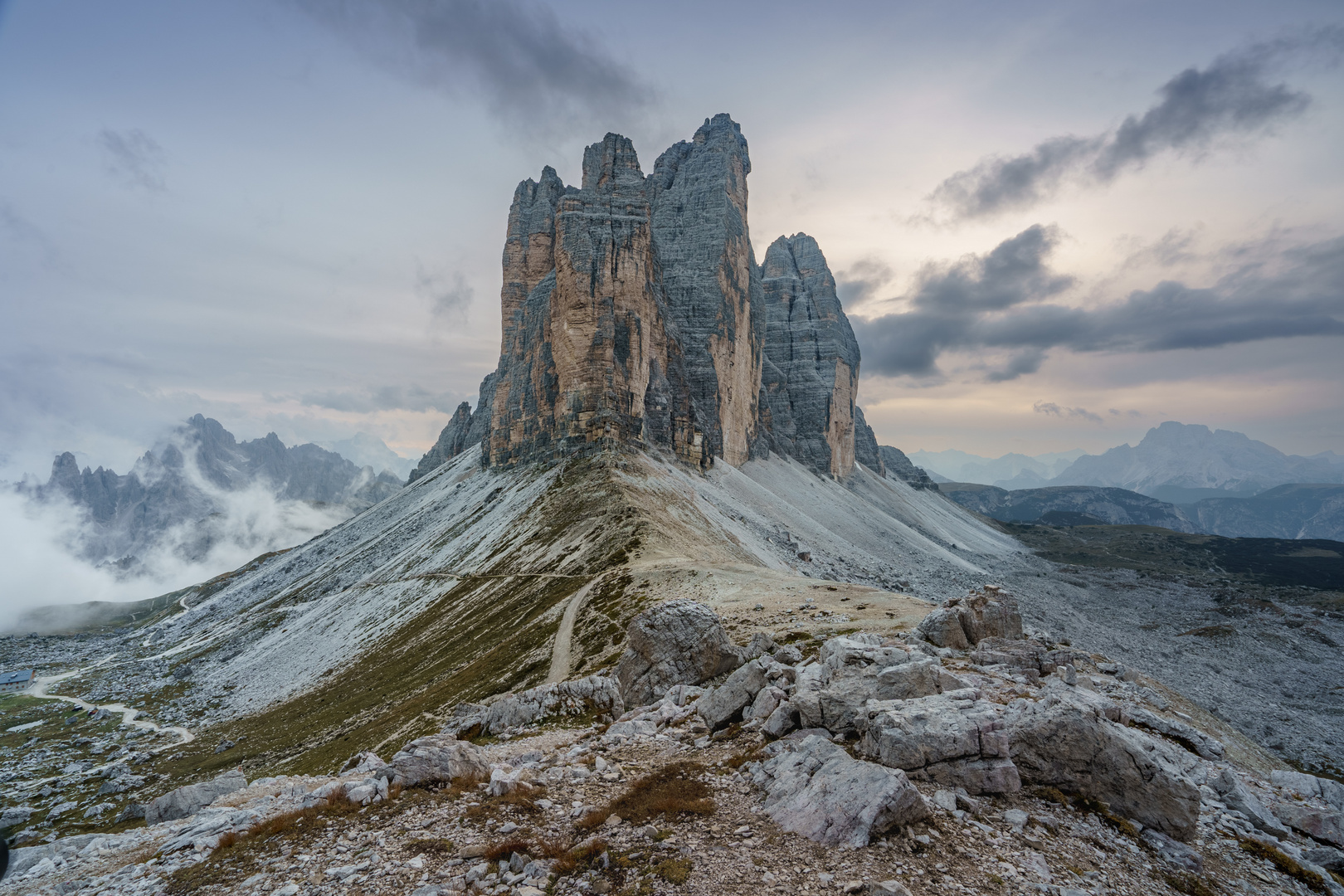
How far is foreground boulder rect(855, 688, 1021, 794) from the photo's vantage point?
1332cm

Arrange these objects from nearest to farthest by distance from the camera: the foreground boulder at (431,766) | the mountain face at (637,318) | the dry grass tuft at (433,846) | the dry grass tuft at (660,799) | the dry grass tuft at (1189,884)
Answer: the dry grass tuft at (1189,884), the dry grass tuft at (433,846), the dry grass tuft at (660,799), the foreground boulder at (431,766), the mountain face at (637,318)

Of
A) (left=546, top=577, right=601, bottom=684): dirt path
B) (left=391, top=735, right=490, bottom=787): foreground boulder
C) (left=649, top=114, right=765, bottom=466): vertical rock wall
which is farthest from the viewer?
(left=649, top=114, right=765, bottom=466): vertical rock wall

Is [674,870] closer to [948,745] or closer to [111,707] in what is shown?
[948,745]

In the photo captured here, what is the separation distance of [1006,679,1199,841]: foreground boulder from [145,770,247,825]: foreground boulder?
2706 centimetres

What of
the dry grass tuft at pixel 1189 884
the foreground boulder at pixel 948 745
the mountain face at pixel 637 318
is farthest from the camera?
the mountain face at pixel 637 318

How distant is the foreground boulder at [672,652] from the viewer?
2720 cm

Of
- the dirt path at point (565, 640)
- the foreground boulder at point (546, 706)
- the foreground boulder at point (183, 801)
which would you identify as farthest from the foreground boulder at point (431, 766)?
the dirt path at point (565, 640)

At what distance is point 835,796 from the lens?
1264 cm

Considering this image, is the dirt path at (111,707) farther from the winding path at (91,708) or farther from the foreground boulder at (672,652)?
the foreground boulder at (672,652)

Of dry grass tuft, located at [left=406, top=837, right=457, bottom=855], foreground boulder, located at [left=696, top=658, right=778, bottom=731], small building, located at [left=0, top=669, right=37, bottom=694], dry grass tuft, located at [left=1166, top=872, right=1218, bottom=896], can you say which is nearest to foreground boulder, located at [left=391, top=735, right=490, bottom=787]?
dry grass tuft, located at [left=406, top=837, right=457, bottom=855]

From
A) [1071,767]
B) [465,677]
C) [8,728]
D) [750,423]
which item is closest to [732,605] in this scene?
[465,677]

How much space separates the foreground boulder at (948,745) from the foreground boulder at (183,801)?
23690 millimetres

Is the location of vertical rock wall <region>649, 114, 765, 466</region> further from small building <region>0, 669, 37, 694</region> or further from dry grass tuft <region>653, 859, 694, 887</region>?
small building <region>0, 669, 37, 694</region>

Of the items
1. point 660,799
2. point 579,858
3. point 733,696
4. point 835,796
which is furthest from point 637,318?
point 579,858
